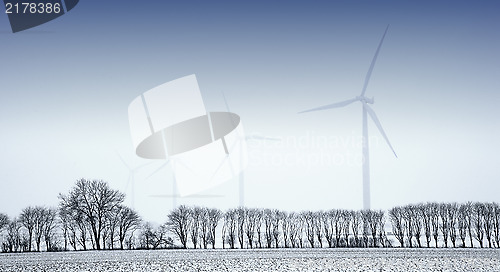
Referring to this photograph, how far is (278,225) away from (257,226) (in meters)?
4.50

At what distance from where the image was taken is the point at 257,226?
9619 centimetres

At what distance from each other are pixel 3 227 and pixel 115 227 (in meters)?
24.9

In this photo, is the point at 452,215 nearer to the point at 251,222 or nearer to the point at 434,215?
the point at 434,215

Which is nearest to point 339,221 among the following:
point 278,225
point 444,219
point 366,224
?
point 366,224

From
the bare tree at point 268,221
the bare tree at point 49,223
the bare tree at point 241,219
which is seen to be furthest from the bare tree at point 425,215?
the bare tree at point 49,223

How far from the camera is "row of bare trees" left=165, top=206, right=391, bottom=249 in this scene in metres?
90.4

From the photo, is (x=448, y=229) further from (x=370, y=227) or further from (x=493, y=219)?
(x=370, y=227)

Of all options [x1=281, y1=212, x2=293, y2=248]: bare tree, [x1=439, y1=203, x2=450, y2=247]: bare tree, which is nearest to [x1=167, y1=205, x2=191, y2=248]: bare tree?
[x1=281, y1=212, x2=293, y2=248]: bare tree

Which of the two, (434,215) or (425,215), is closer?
(434,215)

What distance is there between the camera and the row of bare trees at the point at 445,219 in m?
85.5

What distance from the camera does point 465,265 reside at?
35.2 meters

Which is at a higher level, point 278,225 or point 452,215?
point 452,215

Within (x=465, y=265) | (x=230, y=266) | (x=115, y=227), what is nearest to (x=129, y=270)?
(x=230, y=266)

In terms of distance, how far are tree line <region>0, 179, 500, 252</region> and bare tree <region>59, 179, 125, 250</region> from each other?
3.37 metres
